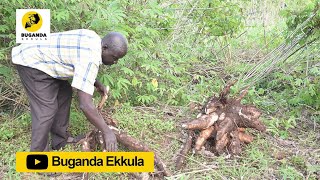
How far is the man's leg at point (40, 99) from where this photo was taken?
294 cm

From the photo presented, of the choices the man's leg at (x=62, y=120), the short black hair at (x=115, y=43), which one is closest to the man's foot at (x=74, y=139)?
the man's leg at (x=62, y=120)

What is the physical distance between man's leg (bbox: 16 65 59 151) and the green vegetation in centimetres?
35

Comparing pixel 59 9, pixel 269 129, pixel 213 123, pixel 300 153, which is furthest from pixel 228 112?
pixel 59 9

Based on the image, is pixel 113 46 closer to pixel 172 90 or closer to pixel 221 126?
pixel 221 126

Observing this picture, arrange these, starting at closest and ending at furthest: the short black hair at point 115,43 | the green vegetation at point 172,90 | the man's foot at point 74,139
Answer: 1. the short black hair at point 115,43
2. the green vegetation at point 172,90
3. the man's foot at point 74,139

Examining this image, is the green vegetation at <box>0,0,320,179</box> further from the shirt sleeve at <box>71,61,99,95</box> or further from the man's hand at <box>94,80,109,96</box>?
the shirt sleeve at <box>71,61,99,95</box>

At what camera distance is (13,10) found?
346cm

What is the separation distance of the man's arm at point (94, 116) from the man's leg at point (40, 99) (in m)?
0.46

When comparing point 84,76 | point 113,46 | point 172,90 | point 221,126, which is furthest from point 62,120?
point 221,126

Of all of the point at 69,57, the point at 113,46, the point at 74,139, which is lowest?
the point at 74,139

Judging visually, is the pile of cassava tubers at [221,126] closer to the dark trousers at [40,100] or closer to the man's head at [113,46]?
the man's head at [113,46]

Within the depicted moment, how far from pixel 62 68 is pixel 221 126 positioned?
154 cm

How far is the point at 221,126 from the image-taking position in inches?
133

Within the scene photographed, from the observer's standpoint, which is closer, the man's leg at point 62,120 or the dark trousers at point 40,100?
the dark trousers at point 40,100
